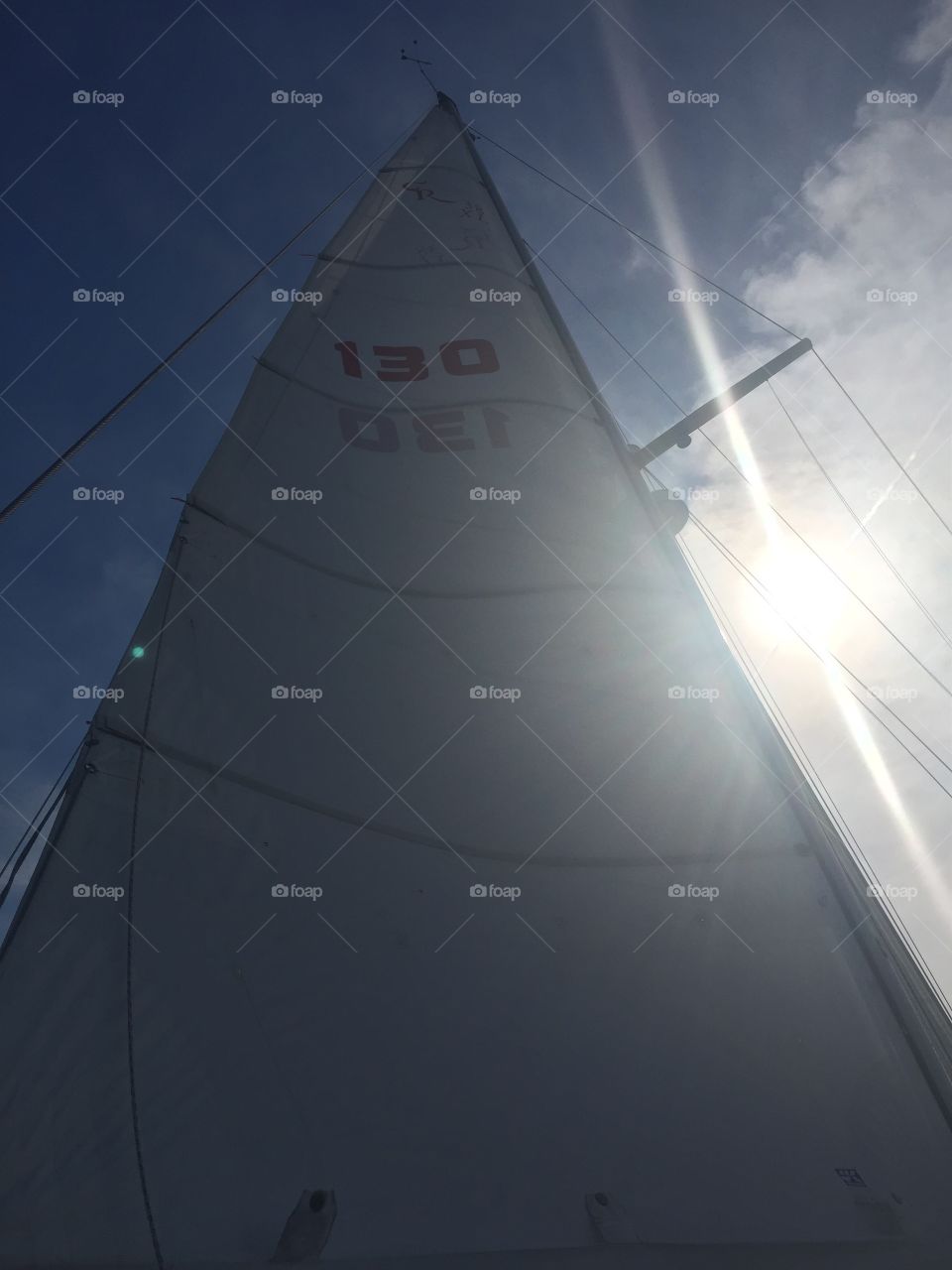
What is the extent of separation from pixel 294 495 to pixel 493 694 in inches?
84.9

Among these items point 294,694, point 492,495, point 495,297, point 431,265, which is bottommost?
point 294,694

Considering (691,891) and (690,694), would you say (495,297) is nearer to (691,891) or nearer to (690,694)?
(690,694)

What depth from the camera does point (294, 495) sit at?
201 inches

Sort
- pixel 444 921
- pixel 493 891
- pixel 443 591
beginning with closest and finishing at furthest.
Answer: pixel 444 921 → pixel 493 891 → pixel 443 591

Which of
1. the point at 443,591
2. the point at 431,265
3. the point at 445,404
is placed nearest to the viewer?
the point at 443,591

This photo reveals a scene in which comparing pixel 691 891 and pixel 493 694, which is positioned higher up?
pixel 493 694

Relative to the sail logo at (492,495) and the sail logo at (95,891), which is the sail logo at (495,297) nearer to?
the sail logo at (492,495)

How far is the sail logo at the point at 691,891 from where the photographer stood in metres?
3.12

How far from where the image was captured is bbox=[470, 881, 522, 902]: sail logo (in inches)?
126

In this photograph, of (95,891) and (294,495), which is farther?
(294,495)

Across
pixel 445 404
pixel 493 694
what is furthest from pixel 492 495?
pixel 493 694

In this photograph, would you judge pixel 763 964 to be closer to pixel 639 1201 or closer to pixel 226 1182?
pixel 639 1201

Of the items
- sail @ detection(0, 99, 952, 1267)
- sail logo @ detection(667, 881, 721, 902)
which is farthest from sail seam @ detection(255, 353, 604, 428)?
sail logo @ detection(667, 881, 721, 902)

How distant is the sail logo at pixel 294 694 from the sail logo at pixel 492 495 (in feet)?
6.01
